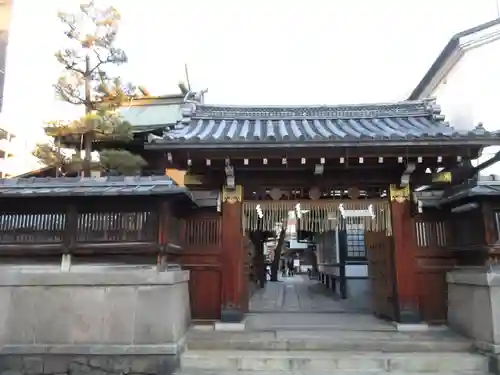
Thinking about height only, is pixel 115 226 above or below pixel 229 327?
above

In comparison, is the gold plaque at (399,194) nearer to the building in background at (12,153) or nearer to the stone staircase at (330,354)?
the stone staircase at (330,354)

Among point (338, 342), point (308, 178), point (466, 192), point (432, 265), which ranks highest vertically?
point (308, 178)

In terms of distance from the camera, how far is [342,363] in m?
6.63

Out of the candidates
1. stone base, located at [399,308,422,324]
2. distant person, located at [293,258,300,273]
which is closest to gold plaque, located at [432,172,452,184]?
stone base, located at [399,308,422,324]

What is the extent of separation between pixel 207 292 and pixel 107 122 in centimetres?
567

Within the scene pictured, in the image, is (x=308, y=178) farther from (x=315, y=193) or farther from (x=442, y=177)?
(x=442, y=177)

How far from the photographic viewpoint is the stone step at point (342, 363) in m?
6.57

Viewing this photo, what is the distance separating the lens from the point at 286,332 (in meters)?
7.75

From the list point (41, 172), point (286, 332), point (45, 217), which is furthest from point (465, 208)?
point (41, 172)

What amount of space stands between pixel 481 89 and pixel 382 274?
330 inches

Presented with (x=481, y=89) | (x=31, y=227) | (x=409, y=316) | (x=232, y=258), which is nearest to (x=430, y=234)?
(x=409, y=316)

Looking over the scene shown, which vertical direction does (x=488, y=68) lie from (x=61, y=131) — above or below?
above

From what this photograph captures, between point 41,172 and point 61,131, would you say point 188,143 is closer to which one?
point 61,131

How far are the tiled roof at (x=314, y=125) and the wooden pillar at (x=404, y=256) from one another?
141 cm
